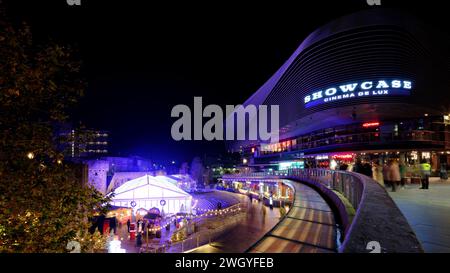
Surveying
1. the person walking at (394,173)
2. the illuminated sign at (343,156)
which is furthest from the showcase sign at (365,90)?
the person walking at (394,173)

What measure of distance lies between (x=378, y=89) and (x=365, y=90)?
69.2 inches

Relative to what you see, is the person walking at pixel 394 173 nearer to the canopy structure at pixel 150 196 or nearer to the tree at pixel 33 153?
the tree at pixel 33 153

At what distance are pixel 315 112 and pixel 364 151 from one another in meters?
10.3

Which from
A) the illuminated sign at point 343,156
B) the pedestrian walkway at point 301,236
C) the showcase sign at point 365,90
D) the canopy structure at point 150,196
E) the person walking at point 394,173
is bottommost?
the canopy structure at point 150,196

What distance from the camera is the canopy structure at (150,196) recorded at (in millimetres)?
20562

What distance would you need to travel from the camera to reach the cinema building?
141 ft

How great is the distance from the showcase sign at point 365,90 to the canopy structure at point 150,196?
3370 centimetres

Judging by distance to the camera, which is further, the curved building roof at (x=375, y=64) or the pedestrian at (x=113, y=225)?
the curved building roof at (x=375, y=64)

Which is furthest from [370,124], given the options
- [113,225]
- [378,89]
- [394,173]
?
[113,225]

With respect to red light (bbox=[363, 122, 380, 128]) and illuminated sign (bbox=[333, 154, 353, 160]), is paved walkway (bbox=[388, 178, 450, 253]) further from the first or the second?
illuminated sign (bbox=[333, 154, 353, 160])

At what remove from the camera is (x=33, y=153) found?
5195 mm

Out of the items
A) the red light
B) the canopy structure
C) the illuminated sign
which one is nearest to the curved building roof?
the red light

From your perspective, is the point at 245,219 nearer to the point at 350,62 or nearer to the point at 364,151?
the point at 364,151
